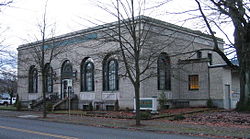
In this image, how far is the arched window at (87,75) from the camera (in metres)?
33.4

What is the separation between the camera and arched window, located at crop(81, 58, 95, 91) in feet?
109

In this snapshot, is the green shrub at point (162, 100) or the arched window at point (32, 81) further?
the arched window at point (32, 81)

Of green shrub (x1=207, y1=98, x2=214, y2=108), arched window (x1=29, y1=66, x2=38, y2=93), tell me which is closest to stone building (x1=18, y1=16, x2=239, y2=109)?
green shrub (x1=207, y1=98, x2=214, y2=108)

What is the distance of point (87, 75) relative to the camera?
33875 mm

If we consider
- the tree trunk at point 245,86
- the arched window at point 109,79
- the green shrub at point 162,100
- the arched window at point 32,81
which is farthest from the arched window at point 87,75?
the tree trunk at point 245,86

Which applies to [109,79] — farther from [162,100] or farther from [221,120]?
[221,120]

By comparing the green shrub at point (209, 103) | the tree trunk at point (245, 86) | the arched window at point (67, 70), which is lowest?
the green shrub at point (209, 103)

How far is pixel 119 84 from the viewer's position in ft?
99.1

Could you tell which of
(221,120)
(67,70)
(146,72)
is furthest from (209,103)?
(67,70)

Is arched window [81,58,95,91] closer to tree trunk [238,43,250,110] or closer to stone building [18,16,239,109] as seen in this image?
stone building [18,16,239,109]

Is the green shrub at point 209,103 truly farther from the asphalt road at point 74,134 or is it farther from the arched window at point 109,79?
the asphalt road at point 74,134

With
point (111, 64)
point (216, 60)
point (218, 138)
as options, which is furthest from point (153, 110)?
point (216, 60)

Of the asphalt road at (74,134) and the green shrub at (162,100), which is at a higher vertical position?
the green shrub at (162,100)

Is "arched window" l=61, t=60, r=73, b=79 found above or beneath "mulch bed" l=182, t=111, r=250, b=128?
above
